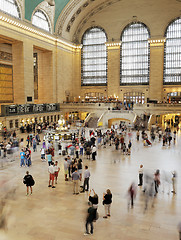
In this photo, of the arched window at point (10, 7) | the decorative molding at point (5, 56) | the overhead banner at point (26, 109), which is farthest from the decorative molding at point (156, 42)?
the decorative molding at point (5, 56)

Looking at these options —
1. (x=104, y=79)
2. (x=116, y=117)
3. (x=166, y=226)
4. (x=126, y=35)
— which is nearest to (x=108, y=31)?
(x=126, y=35)

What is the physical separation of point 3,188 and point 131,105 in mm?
23630

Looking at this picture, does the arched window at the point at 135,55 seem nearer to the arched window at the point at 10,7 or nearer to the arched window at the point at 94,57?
the arched window at the point at 94,57

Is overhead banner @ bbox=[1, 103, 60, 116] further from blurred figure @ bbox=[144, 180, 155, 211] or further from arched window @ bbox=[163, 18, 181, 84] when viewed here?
blurred figure @ bbox=[144, 180, 155, 211]

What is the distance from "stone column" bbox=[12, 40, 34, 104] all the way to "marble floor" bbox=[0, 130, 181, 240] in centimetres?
1788

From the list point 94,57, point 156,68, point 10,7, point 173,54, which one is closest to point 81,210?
point 10,7

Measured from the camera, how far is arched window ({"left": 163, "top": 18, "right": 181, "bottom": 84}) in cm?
3525

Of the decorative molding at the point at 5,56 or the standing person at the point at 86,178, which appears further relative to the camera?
the decorative molding at the point at 5,56

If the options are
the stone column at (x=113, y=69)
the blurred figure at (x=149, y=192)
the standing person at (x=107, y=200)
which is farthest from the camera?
the stone column at (x=113, y=69)

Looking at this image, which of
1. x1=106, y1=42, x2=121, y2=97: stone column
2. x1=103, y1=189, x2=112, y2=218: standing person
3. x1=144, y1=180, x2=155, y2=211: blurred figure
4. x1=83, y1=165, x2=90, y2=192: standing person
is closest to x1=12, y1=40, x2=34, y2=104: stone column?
x1=106, y1=42, x2=121, y2=97: stone column

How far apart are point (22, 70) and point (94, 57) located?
15.4 m

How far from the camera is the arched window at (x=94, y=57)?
39.5 meters

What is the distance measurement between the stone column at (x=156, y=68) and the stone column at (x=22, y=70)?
18.5 meters

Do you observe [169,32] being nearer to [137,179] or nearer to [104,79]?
[104,79]
